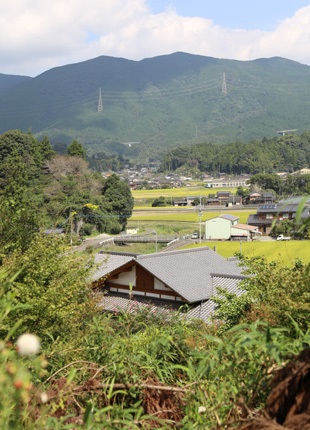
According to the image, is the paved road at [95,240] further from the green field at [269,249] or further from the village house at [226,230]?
the green field at [269,249]

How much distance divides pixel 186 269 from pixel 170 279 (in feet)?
3.36

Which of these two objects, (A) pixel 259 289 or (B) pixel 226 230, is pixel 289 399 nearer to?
(A) pixel 259 289

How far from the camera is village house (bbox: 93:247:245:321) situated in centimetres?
1303

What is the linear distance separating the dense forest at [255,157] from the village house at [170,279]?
68399 mm

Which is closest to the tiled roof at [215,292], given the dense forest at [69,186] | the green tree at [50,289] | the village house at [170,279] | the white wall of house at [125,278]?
the village house at [170,279]

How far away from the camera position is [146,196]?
2638 inches

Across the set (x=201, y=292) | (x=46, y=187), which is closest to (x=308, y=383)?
(x=201, y=292)

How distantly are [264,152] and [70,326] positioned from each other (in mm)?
82182

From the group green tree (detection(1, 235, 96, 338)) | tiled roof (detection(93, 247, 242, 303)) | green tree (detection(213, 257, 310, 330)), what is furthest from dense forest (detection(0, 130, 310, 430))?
tiled roof (detection(93, 247, 242, 303))

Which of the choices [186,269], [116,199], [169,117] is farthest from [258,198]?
[169,117]

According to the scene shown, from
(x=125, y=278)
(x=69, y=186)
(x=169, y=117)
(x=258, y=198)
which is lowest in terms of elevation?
(x=258, y=198)

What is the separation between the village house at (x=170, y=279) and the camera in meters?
13.0

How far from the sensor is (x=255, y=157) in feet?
274

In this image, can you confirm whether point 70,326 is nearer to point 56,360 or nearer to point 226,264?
point 56,360
